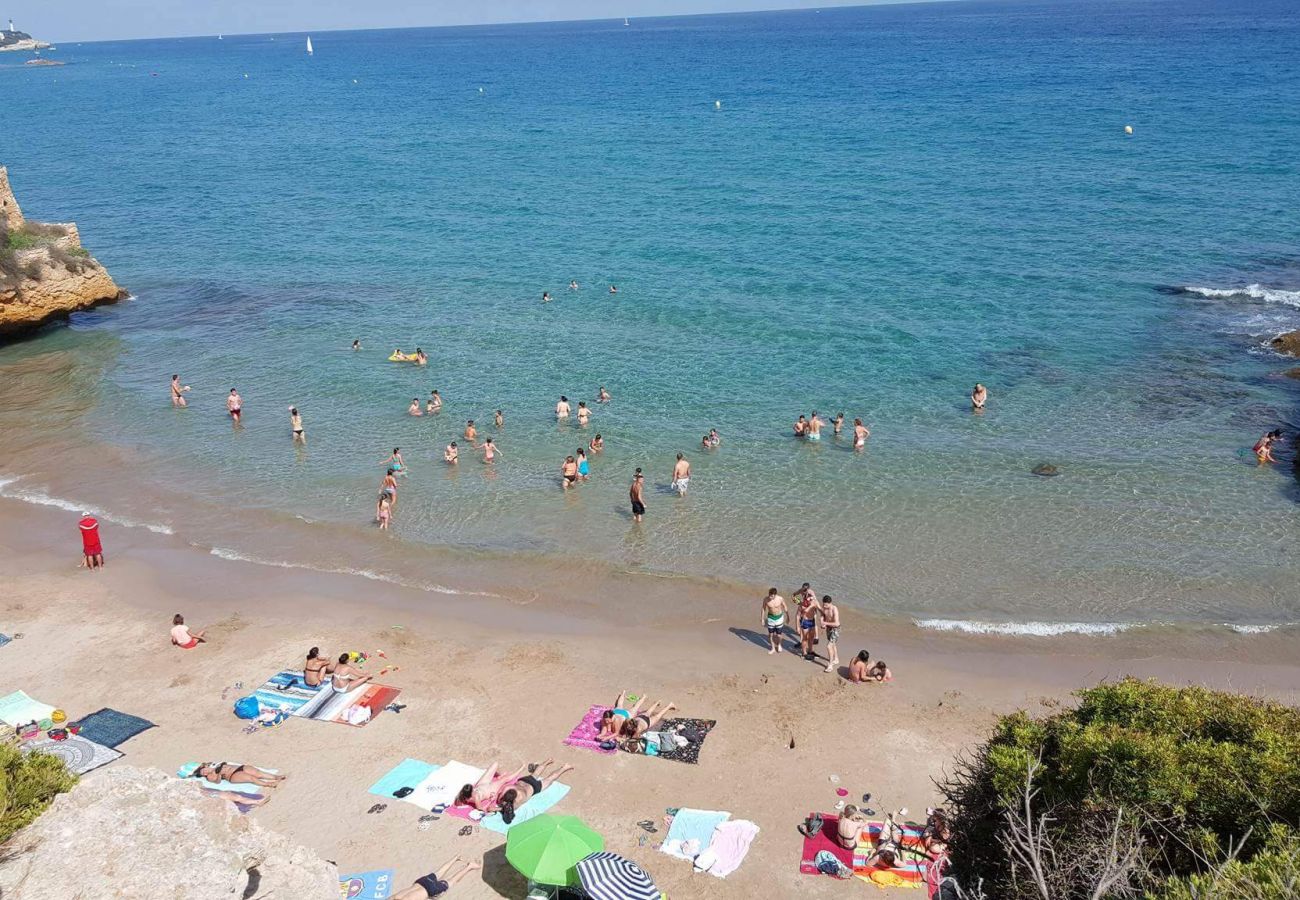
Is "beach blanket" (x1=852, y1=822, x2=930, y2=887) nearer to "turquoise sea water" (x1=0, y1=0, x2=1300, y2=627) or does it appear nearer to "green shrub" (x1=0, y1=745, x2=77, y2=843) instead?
"turquoise sea water" (x1=0, y1=0, x2=1300, y2=627)

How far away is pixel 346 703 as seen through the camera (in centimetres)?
1512

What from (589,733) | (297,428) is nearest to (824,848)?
(589,733)

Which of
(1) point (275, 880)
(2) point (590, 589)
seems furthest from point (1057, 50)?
(1) point (275, 880)

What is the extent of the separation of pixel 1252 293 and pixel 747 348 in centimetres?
1806

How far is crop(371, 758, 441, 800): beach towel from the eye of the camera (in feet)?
43.5

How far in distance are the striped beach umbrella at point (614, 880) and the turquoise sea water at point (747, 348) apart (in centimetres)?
856

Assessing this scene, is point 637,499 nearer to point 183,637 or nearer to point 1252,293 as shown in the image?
point 183,637

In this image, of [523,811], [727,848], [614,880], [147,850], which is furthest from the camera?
[523,811]

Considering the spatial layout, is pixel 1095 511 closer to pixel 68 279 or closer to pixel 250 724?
pixel 250 724

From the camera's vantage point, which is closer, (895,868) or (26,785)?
(26,785)

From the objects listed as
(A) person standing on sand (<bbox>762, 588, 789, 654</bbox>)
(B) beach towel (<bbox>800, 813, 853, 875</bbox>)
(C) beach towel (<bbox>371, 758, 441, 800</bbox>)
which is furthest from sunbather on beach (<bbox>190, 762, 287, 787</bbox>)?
(A) person standing on sand (<bbox>762, 588, 789, 654</bbox>)

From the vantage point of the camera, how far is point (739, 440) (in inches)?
976

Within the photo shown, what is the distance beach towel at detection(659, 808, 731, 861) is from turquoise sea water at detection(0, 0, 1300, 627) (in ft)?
21.9

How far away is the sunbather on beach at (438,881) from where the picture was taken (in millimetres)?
11391
